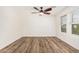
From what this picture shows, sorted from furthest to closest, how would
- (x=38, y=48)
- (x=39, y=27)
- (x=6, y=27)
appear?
(x=39, y=27) → (x=6, y=27) → (x=38, y=48)

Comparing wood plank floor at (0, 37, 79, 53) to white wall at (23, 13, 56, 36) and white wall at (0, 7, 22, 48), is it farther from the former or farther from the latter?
white wall at (23, 13, 56, 36)

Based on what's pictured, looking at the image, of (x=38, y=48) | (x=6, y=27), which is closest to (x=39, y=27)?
(x=6, y=27)

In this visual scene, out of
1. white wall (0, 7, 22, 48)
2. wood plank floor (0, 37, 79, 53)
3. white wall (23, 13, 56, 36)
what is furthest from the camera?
white wall (23, 13, 56, 36)

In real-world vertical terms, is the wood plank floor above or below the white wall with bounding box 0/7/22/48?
below

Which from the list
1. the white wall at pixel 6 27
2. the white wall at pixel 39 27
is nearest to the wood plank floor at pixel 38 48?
the white wall at pixel 6 27

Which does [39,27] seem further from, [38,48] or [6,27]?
[38,48]

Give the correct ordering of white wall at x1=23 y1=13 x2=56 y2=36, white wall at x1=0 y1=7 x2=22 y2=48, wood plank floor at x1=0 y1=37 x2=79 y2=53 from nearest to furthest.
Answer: wood plank floor at x1=0 y1=37 x2=79 y2=53, white wall at x1=0 y1=7 x2=22 y2=48, white wall at x1=23 y1=13 x2=56 y2=36

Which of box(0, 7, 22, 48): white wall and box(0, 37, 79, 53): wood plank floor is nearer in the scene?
box(0, 37, 79, 53): wood plank floor

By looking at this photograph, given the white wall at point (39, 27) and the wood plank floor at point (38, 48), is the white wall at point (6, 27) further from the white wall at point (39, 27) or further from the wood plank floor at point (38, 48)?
the white wall at point (39, 27)

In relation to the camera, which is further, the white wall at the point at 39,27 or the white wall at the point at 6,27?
the white wall at the point at 39,27

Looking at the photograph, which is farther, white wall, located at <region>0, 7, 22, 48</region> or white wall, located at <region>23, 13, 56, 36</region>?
white wall, located at <region>23, 13, 56, 36</region>

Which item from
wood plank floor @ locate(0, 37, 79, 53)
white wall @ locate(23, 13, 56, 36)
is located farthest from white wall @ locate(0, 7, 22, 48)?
white wall @ locate(23, 13, 56, 36)
